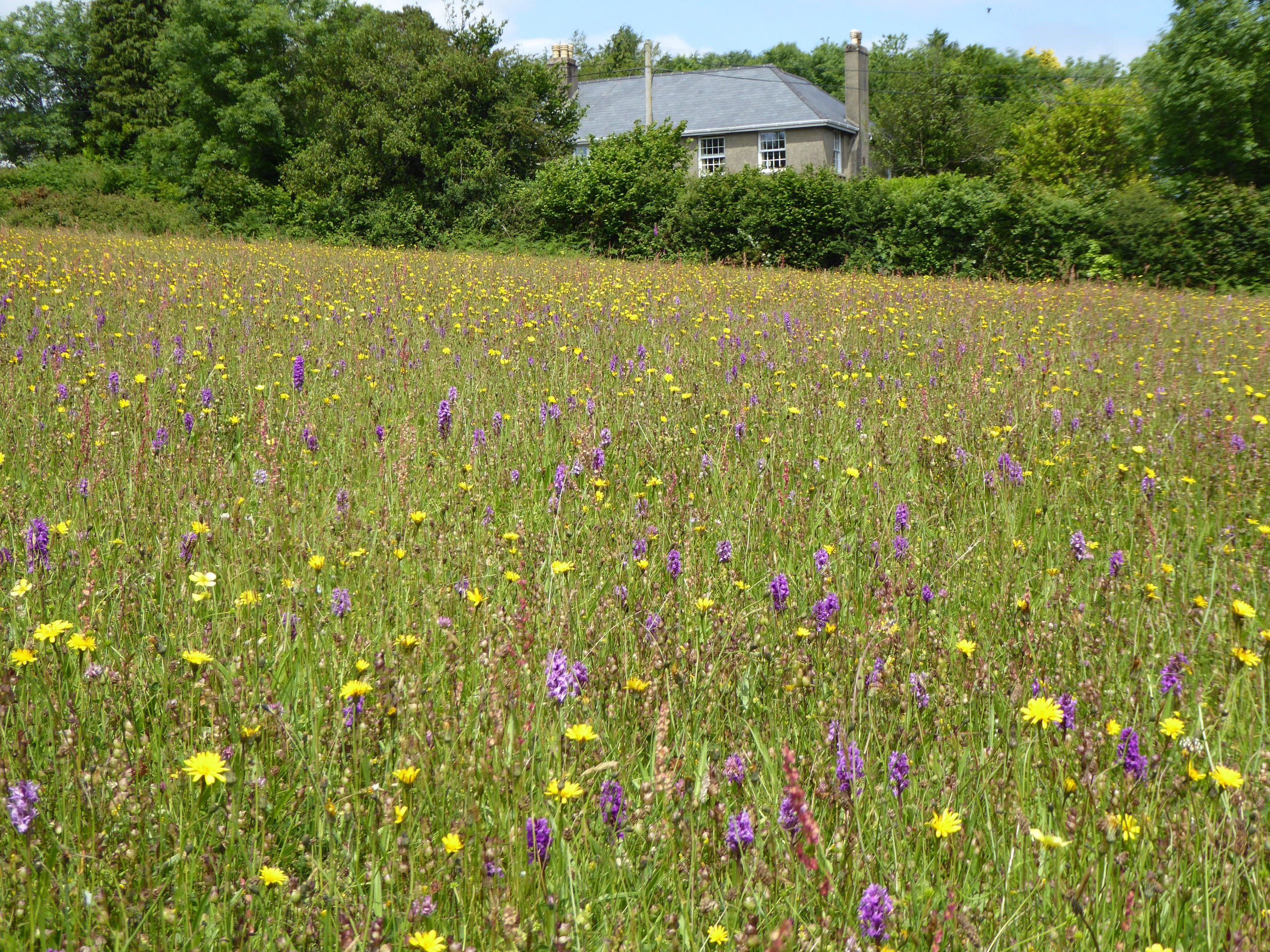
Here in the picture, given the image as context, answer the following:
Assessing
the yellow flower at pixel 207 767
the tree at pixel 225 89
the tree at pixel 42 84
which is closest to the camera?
the yellow flower at pixel 207 767

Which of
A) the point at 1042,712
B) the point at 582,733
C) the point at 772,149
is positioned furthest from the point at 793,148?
the point at 582,733

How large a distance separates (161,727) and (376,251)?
13229 mm

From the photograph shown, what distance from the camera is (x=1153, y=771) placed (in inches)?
67.2

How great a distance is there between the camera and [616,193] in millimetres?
20922

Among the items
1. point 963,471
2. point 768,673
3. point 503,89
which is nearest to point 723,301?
point 963,471

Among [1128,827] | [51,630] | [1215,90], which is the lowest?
[1128,827]

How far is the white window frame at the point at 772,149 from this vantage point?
37.1 m

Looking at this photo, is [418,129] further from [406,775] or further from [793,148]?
[406,775]

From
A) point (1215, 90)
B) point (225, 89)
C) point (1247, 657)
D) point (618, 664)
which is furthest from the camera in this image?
point (225, 89)

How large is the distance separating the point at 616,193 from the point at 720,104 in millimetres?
20188

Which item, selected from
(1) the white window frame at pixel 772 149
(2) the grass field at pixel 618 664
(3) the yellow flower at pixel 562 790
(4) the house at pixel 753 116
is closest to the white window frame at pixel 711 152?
(4) the house at pixel 753 116

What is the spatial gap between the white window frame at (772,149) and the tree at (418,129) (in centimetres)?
1560

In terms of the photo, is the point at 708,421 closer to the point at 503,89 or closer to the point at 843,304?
the point at 843,304

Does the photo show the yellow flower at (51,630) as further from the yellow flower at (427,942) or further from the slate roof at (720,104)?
the slate roof at (720,104)
